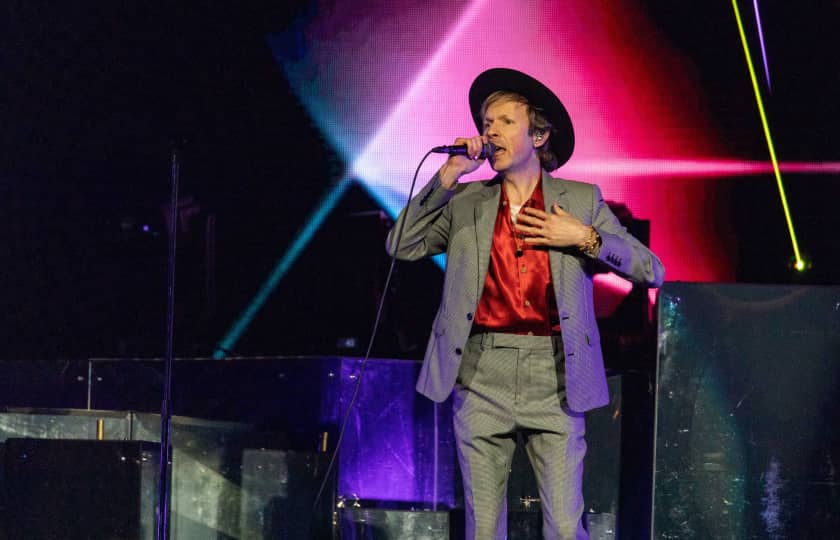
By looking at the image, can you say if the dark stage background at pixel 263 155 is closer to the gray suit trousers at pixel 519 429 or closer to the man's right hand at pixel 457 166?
the man's right hand at pixel 457 166

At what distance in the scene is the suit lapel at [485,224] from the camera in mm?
3000

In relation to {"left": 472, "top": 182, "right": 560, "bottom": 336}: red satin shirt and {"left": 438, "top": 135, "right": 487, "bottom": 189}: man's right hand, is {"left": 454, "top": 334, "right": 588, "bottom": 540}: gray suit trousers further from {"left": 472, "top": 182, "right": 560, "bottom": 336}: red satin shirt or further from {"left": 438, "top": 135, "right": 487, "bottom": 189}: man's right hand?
{"left": 438, "top": 135, "right": 487, "bottom": 189}: man's right hand

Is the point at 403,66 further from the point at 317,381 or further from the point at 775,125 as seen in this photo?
the point at 317,381

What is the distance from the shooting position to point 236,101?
5.99 m

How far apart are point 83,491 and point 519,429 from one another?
1.68 m

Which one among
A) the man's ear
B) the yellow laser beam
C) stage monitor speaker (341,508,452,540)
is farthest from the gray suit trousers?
the yellow laser beam

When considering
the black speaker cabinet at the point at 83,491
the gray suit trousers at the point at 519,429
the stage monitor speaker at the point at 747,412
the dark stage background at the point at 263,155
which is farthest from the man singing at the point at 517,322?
the dark stage background at the point at 263,155

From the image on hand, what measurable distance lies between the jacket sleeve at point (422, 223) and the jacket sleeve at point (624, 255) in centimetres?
50

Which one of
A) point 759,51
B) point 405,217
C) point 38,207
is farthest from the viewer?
point 38,207

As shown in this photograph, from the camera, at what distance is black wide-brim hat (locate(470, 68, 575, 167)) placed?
319 cm

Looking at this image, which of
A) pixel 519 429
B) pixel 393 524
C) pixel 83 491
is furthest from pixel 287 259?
pixel 519 429

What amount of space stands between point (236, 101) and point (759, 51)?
123 inches

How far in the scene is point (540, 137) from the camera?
127 inches

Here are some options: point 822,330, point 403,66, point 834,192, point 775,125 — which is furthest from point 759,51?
point 822,330
